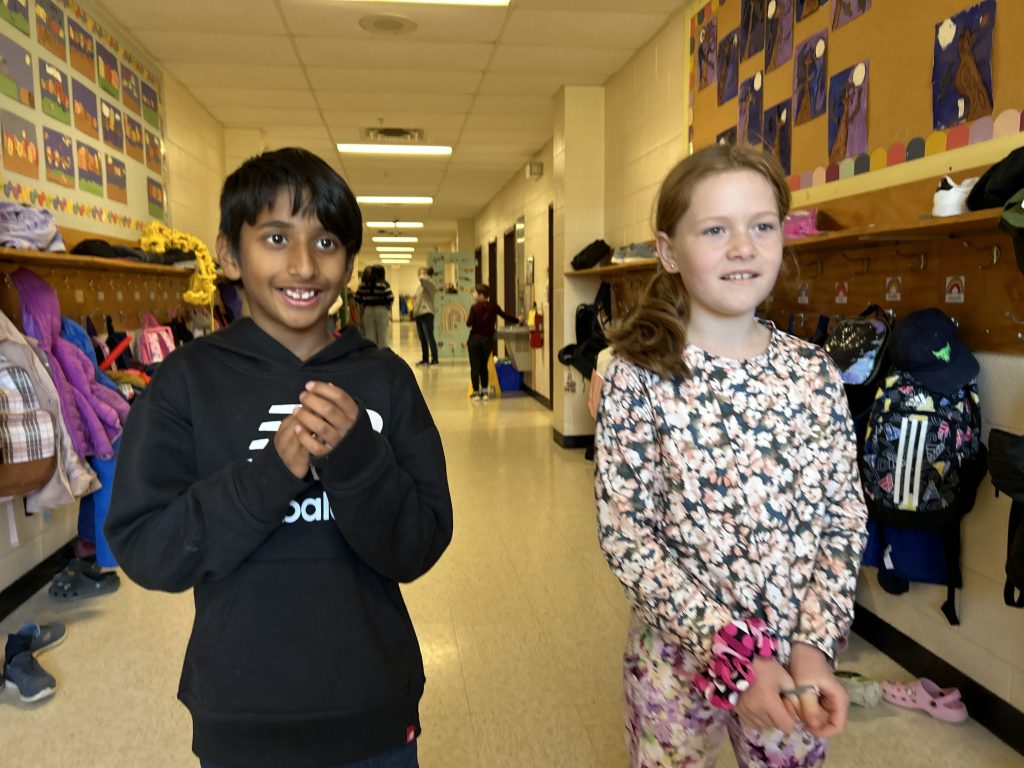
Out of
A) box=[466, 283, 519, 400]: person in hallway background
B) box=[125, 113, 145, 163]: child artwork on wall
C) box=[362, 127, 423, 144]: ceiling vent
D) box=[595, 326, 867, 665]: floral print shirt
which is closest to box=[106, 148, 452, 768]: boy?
box=[595, 326, 867, 665]: floral print shirt

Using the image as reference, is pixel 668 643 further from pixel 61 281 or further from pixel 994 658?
pixel 61 281

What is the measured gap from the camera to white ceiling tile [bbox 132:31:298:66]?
15.5ft

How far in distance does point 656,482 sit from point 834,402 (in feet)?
1.00

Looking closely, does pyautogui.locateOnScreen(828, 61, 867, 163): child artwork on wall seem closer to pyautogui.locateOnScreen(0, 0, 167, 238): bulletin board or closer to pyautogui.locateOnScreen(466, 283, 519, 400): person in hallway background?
pyautogui.locateOnScreen(0, 0, 167, 238): bulletin board

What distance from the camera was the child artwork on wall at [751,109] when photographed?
3529 millimetres

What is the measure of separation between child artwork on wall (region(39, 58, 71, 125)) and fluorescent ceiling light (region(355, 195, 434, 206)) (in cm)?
771

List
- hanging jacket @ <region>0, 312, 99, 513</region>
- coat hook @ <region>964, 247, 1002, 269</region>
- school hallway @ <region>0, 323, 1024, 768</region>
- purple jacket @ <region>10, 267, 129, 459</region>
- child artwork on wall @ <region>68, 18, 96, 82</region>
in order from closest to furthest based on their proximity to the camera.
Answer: school hallway @ <region>0, 323, 1024, 768</region>
coat hook @ <region>964, 247, 1002, 269</region>
hanging jacket @ <region>0, 312, 99, 513</region>
purple jacket @ <region>10, 267, 129, 459</region>
child artwork on wall @ <region>68, 18, 96, 82</region>

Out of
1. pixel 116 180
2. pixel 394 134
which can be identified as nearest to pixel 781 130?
pixel 116 180

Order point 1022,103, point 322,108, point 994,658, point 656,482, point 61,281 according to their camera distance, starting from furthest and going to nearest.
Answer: point 322,108 < point 61,281 < point 994,658 < point 1022,103 < point 656,482

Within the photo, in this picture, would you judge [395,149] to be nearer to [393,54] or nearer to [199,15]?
[393,54]

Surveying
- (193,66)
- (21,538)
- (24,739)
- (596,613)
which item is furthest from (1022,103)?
(193,66)

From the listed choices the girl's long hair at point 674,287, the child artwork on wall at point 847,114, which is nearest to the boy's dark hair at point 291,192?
the girl's long hair at point 674,287

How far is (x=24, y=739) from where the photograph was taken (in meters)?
2.18

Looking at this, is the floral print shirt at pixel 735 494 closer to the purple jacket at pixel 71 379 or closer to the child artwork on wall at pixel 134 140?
the purple jacket at pixel 71 379
